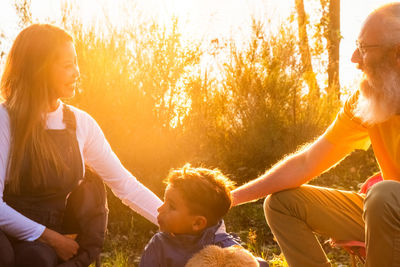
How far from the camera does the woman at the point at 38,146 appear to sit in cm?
297

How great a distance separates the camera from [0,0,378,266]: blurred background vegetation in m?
6.27

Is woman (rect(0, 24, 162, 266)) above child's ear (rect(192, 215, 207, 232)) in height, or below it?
above

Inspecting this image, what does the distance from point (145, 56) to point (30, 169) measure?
367 cm

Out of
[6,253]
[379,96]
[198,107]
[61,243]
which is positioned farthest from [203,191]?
[198,107]

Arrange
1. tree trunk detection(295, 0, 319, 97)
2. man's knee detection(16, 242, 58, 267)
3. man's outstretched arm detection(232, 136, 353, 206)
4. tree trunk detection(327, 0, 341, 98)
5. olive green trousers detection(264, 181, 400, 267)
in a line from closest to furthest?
1. man's knee detection(16, 242, 58, 267)
2. olive green trousers detection(264, 181, 400, 267)
3. man's outstretched arm detection(232, 136, 353, 206)
4. tree trunk detection(295, 0, 319, 97)
5. tree trunk detection(327, 0, 341, 98)

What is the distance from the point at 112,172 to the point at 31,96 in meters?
0.60

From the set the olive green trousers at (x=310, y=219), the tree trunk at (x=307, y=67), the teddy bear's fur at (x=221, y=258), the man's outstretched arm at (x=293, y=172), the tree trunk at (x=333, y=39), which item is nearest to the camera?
the teddy bear's fur at (x=221, y=258)

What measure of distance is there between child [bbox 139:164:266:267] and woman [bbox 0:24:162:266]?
1.33 ft

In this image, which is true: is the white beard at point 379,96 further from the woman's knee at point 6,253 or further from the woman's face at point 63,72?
the woman's knee at point 6,253

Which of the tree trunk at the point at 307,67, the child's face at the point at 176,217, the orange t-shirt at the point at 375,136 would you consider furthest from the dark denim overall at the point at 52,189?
the tree trunk at the point at 307,67

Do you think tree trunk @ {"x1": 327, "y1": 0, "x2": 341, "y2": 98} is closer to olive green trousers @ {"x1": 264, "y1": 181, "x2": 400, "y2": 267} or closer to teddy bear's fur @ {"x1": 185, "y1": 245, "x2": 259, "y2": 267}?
olive green trousers @ {"x1": 264, "y1": 181, "x2": 400, "y2": 267}

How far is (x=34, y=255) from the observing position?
291 centimetres

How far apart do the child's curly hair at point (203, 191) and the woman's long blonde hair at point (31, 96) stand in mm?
572

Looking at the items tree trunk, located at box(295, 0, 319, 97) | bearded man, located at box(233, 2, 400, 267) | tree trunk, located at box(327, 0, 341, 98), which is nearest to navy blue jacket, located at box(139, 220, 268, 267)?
bearded man, located at box(233, 2, 400, 267)
